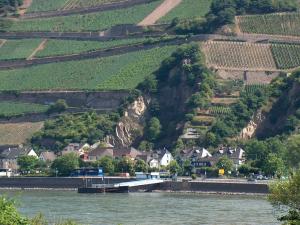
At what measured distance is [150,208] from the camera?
269ft

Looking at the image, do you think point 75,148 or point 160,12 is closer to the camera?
point 75,148

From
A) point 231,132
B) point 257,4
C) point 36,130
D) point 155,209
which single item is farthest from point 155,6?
point 155,209

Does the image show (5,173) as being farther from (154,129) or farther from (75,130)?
(154,129)

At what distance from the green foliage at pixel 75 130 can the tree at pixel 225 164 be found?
13930mm

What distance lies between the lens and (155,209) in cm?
8106

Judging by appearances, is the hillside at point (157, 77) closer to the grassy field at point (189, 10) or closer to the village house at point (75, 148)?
the grassy field at point (189, 10)

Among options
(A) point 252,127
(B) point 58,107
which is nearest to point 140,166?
(A) point 252,127

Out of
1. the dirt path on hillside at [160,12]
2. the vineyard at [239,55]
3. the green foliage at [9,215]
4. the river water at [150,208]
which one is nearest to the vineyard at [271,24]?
the vineyard at [239,55]

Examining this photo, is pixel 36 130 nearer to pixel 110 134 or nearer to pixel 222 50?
pixel 110 134

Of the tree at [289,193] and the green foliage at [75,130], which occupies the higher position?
the green foliage at [75,130]

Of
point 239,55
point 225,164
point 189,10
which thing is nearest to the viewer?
point 225,164

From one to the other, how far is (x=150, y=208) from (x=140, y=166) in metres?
31.1

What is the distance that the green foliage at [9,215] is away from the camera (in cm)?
4525

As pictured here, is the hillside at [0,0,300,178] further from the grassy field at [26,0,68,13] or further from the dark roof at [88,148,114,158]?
the grassy field at [26,0,68,13]
